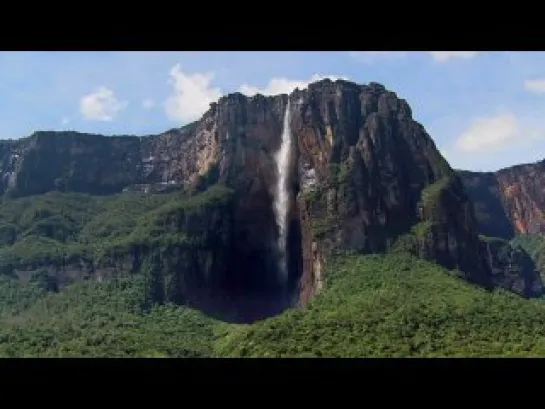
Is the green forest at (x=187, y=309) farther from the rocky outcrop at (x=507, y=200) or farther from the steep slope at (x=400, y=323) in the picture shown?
the rocky outcrop at (x=507, y=200)

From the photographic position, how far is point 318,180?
228ft

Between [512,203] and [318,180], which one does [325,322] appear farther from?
[512,203]

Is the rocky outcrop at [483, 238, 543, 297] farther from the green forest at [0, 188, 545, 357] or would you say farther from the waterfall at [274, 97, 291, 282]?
the green forest at [0, 188, 545, 357]

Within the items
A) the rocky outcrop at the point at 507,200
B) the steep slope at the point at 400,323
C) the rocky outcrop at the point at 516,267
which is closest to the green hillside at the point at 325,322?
the steep slope at the point at 400,323

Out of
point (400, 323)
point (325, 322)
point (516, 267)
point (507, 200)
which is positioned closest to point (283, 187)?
point (325, 322)

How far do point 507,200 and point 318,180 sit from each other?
4869cm

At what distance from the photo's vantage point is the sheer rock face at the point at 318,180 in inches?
2462

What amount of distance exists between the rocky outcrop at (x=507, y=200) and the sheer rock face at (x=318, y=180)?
4353cm

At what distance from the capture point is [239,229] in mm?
72125
